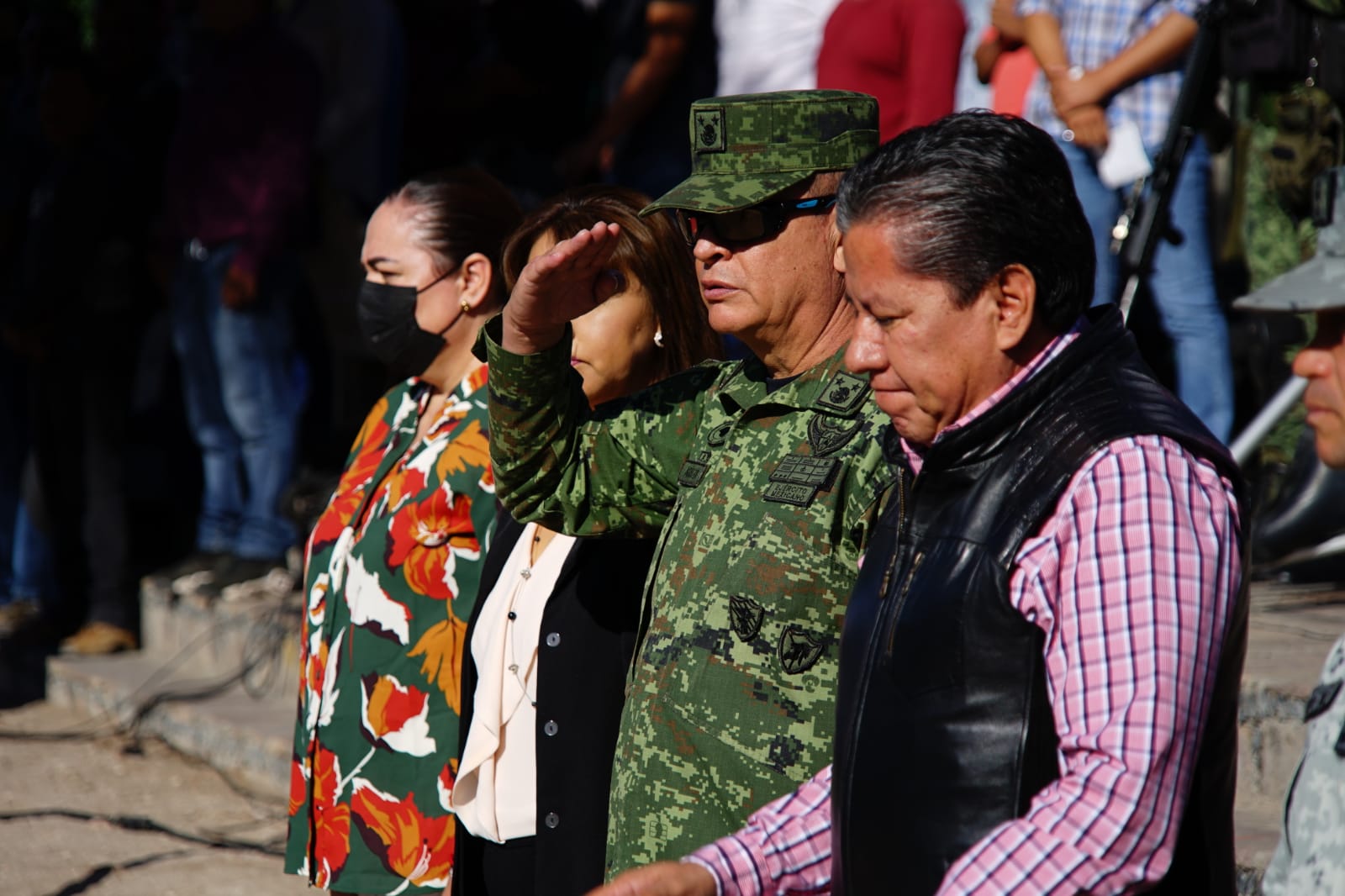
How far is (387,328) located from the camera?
11.0 feet

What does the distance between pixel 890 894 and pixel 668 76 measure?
4531mm

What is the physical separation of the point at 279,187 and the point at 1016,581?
5149mm

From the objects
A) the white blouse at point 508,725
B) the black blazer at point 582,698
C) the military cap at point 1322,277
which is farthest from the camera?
the white blouse at point 508,725

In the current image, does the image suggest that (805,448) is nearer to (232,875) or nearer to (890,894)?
(890,894)

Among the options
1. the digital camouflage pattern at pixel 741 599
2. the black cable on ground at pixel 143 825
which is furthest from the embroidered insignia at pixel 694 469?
the black cable on ground at pixel 143 825

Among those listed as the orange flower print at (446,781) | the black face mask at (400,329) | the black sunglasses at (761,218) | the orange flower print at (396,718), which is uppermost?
the black sunglasses at (761,218)

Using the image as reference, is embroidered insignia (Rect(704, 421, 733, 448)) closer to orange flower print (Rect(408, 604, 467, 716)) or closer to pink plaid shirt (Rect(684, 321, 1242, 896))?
pink plaid shirt (Rect(684, 321, 1242, 896))

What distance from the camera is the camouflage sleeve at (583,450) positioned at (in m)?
2.49

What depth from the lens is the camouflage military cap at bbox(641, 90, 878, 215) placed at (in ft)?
7.52

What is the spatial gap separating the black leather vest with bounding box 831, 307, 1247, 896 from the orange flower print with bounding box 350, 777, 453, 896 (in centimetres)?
148

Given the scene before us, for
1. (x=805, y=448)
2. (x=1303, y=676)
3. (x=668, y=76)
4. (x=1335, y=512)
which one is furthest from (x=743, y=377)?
(x=668, y=76)

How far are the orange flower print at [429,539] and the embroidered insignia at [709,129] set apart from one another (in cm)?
104

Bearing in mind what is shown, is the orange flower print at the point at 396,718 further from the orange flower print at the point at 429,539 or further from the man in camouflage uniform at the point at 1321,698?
the man in camouflage uniform at the point at 1321,698

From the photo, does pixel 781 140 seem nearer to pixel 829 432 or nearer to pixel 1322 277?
pixel 829 432
